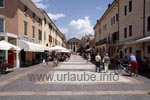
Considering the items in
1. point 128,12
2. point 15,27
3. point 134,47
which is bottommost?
point 134,47

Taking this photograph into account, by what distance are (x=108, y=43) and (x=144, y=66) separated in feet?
69.1

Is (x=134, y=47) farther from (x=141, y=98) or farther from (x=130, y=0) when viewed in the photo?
(x=141, y=98)

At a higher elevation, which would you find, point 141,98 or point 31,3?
point 31,3

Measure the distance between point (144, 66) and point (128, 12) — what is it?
9.56 metres

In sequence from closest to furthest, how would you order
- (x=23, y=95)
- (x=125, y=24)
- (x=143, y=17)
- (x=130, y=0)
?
(x=23, y=95) < (x=143, y=17) < (x=130, y=0) < (x=125, y=24)

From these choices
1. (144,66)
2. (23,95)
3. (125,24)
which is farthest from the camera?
(125,24)

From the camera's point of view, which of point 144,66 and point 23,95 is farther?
point 144,66

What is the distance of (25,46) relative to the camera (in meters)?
26.9

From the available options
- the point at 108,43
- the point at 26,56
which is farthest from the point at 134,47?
the point at 108,43


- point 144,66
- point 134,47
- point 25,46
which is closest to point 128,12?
point 134,47

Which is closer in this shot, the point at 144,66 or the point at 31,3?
the point at 144,66

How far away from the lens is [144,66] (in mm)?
21922

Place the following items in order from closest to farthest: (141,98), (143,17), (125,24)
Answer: (141,98)
(143,17)
(125,24)

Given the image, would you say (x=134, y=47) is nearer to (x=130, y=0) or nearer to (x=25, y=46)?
(x=130, y=0)
